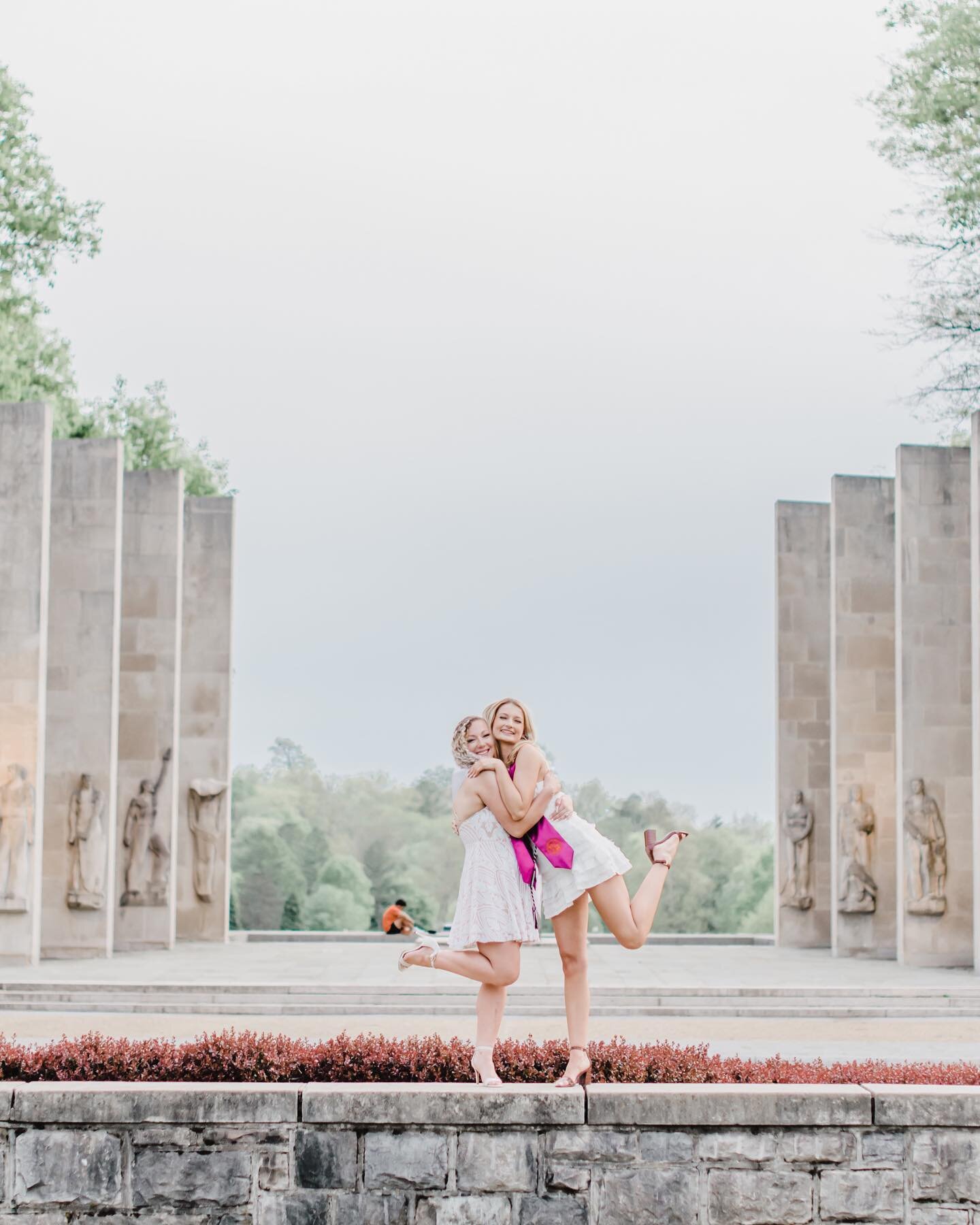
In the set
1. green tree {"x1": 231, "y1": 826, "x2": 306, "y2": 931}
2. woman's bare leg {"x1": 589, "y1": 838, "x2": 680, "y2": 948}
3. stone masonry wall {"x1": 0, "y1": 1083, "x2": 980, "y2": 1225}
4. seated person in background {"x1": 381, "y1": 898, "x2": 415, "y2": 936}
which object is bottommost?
green tree {"x1": 231, "y1": 826, "x2": 306, "y2": 931}

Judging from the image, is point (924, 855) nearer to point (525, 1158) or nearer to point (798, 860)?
point (798, 860)

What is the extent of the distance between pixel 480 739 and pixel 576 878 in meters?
0.85

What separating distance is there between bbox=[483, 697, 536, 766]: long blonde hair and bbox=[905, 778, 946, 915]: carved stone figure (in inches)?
596

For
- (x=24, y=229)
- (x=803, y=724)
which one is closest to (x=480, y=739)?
(x=803, y=724)

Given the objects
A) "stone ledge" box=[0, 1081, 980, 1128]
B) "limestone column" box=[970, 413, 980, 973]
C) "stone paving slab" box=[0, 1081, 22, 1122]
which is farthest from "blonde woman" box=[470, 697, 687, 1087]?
"limestone column" box=[970, 413, 980, 973]

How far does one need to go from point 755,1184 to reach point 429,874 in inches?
2041

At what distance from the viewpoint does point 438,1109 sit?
25.1ft

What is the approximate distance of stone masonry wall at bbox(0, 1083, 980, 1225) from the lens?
7.64 metres

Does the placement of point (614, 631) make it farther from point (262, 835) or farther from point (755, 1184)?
point (755, 1184)

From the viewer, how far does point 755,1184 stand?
25.1ft

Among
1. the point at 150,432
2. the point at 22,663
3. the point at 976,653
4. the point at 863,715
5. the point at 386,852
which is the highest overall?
the point at 150,432

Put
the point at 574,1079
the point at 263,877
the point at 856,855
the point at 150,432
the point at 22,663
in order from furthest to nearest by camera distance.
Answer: the point at 263,877, the point at 150,432, the point at 856,855, the point at 22,663, the point at 574,1079

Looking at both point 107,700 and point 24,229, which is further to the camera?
point 24,229

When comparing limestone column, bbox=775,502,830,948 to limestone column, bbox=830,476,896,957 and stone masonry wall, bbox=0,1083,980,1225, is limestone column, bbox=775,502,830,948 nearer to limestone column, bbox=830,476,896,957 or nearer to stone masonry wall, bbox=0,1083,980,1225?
limestone column, bbox=830,476,896,957
